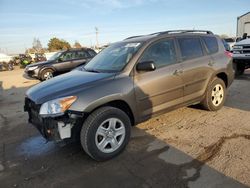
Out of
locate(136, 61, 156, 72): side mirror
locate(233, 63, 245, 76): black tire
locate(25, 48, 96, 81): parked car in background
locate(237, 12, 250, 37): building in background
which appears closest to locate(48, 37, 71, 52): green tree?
locate(237, 12, 250, 37): building in background

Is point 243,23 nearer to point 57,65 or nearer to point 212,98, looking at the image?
point 57,65

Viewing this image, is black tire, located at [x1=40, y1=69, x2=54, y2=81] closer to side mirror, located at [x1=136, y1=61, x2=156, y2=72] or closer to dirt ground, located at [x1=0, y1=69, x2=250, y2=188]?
dirt ground, located at [x1=0, y1=69, x2=250, y2=188]

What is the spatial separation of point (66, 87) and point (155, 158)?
1.71 metres

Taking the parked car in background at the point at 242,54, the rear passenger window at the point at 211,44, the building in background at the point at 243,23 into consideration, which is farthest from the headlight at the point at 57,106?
the building in background at the point at 243,23

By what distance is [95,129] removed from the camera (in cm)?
328

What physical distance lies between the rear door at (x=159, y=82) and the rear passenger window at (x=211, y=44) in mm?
1069

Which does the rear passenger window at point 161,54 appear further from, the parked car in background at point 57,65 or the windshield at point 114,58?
the parked car in background at point 57,65

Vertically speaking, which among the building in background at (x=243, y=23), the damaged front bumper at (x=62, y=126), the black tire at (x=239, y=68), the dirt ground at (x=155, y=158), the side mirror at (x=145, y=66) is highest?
the building in background at (x=243, y=23)

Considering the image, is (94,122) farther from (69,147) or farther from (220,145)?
(220,145)

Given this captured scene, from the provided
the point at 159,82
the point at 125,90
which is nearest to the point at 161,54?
the point at 159,82

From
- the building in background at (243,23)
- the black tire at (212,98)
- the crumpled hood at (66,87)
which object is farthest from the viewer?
the building in background at (243,23)

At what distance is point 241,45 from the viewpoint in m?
8.98

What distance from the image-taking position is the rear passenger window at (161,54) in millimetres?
4051

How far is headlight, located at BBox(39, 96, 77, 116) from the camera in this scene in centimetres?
316
